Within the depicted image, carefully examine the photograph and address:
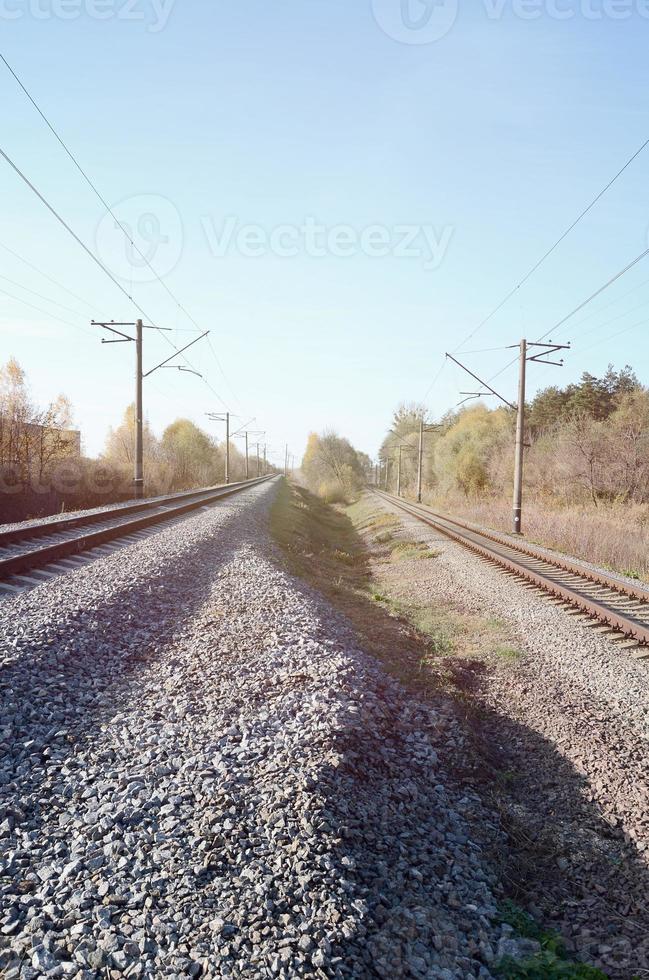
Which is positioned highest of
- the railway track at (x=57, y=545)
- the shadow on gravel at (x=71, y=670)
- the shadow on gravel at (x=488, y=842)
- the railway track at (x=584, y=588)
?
the railway track at (x=57, y=545)

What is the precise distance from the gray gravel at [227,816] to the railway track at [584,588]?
11.8 ft

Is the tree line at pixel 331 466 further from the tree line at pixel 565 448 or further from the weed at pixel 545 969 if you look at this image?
the weed at pixel 545 969

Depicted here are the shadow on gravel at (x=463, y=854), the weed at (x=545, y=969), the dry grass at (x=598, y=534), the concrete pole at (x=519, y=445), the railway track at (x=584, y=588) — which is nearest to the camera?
the weed at (x=545, y=969)

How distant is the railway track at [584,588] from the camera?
8016 mm

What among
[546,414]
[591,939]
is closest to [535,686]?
[591,939]

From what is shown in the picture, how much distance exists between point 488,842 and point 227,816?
1.81m

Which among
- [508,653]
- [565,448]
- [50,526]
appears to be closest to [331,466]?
[565,448]

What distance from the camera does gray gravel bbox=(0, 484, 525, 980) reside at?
260 centimetres

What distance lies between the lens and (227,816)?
11.2ft

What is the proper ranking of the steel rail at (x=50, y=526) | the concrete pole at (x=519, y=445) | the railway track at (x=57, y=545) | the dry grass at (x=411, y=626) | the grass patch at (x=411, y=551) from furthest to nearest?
the concrete pole at (x=519, y=445) < the grass patch at (x=411, y=551) < the steel rail at (x=50, y=526) < the railway track at (x=57, y=545) < the dry grass at (x=411, y=626)

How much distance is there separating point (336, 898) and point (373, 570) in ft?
44.0

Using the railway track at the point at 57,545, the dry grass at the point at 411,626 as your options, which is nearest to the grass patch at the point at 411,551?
the dry grass at the point at 411,626

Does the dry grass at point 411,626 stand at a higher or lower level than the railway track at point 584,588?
lower

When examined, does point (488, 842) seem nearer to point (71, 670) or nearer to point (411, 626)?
point (71, 670)
